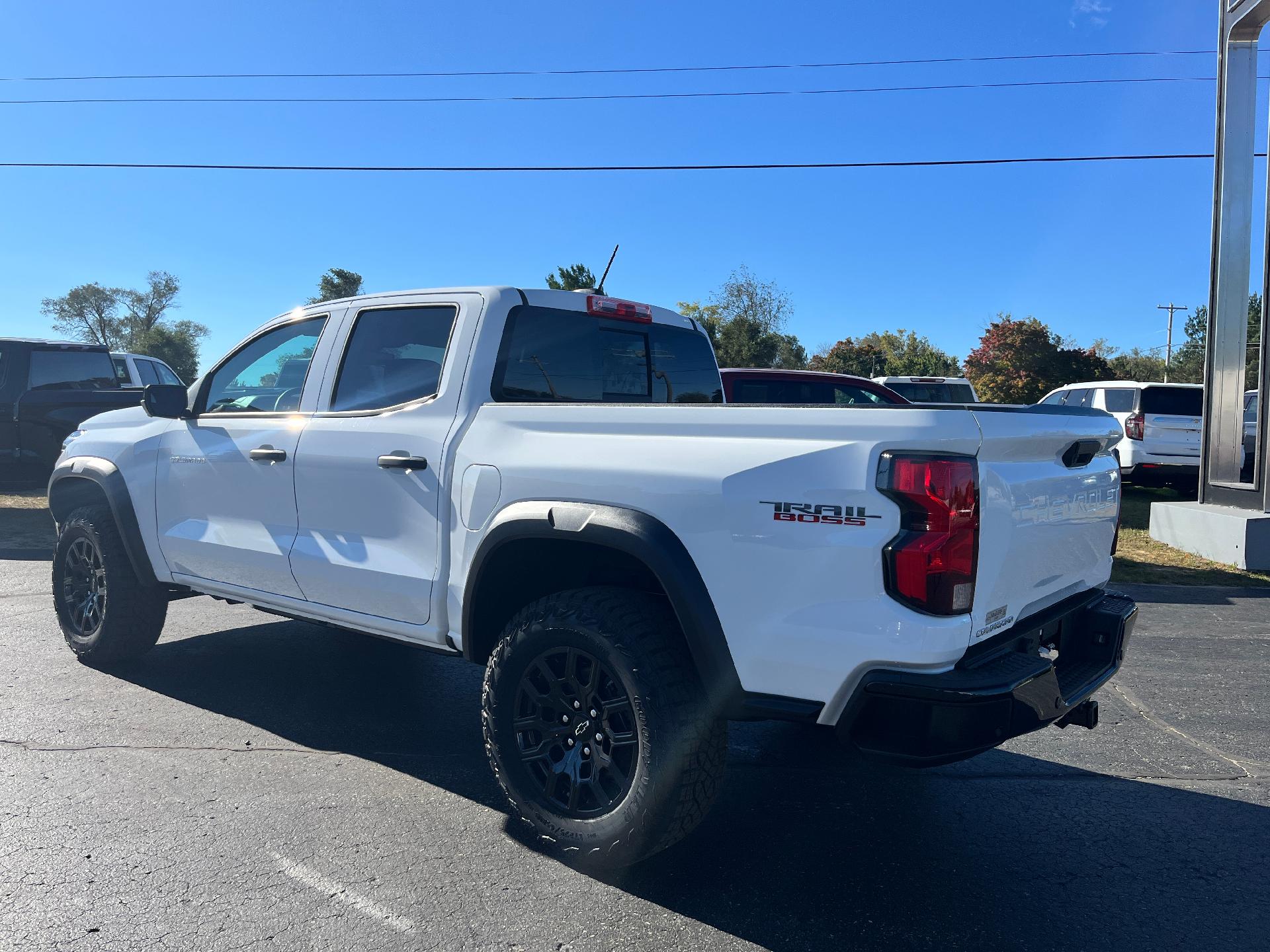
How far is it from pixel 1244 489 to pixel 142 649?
10.4 m

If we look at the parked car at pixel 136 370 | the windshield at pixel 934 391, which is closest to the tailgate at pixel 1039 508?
the windshield at pixel 934 391

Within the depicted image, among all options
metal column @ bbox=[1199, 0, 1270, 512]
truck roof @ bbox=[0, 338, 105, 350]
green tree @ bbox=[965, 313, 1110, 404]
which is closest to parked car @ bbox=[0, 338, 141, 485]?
truck roof @ bbox=[0, 338, 105, 350]

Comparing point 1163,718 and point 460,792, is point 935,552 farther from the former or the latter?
point 1163,718

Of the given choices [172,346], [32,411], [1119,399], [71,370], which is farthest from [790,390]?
[172,346]

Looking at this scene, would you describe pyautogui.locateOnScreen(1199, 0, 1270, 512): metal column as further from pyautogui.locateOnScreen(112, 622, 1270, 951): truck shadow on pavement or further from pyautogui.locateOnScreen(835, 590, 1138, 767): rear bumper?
pyautogui.locateOnScreen(835, 590, 1138, 767): rear bumper

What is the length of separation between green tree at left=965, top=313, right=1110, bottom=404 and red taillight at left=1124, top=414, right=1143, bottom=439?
35.5m

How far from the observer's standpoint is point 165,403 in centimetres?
464

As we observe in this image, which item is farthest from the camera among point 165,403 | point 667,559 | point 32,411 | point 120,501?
point 32,411

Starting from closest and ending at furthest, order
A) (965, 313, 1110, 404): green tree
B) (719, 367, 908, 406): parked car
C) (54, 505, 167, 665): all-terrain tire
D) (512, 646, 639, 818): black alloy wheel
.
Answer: (512, 646, 639, 818): black alloy wheel, (54, 505, 167, 665): all-terrain tire, (719, 367, 908, 406): parked car, (965, 313, 1110, 404): green tree

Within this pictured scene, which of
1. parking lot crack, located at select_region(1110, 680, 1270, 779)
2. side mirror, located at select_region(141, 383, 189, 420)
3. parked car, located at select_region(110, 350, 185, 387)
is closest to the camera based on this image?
parking lot crack, located at select_region(1110, 680, 1270, 779)

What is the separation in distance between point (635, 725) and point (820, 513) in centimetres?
92

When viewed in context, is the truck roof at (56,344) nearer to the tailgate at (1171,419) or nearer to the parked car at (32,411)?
the parked car at (32,411)

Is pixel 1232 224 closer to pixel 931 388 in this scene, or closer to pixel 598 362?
pixel 931 388

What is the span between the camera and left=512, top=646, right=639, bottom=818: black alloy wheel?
10.00ft
